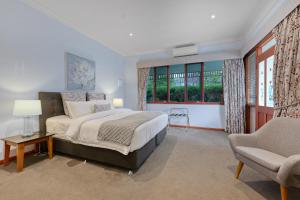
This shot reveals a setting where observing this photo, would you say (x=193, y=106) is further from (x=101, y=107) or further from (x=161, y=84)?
(x=101, y=107)

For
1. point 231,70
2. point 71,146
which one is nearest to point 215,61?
point 231,70

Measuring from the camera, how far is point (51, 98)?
115 inches

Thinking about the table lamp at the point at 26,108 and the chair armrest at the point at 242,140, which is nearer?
the chair armrest at the point at 242,140

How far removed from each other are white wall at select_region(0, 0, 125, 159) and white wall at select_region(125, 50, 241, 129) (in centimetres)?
235

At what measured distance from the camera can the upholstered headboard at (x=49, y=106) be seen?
276 cm

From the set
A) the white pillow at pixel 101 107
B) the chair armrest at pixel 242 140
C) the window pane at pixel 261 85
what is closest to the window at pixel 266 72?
the window pane at pixel 261 85

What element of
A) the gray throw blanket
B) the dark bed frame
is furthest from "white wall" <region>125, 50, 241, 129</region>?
the gray throw blanket

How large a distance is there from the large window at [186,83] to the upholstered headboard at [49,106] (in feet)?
10.4

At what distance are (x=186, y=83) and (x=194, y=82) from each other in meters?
0.28

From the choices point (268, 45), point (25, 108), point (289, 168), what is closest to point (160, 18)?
point (268, 45)

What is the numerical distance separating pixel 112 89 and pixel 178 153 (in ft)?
11.0

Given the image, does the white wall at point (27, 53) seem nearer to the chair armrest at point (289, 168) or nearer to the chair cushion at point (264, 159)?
the chair cushion at point (264, 159)

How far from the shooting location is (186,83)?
5035 mm

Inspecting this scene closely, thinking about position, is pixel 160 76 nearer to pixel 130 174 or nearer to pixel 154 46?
pixel 154 46
